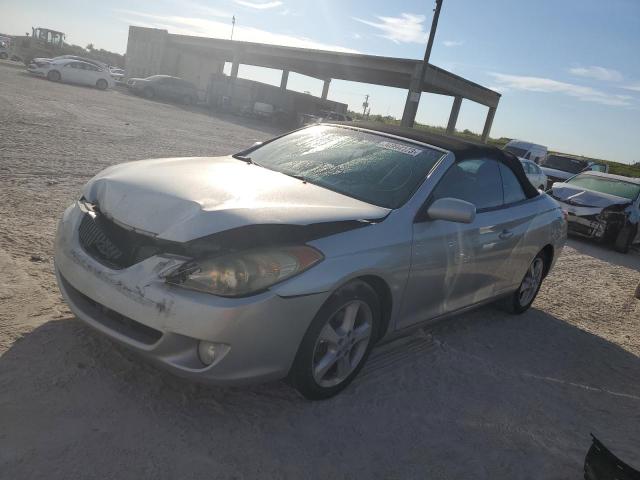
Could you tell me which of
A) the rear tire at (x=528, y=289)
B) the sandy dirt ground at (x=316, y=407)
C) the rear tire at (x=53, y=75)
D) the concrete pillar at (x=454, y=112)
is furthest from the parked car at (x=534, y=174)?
the rear tire at (x=53, y=75)

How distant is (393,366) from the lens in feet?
12.3

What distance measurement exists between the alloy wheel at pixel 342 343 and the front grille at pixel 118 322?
2.73 feet

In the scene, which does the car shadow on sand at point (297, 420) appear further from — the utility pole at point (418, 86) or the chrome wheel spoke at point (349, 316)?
the utility pole at point (418, 86)

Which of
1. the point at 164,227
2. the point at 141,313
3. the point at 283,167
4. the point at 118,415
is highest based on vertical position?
the point at 283,167

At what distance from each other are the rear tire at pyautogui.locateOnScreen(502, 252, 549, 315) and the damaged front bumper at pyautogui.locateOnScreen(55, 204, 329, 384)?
10.1 ft

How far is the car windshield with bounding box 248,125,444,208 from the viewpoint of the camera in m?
3.60

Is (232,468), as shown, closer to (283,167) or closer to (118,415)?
(118,415)

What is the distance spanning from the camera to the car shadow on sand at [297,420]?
2.41m

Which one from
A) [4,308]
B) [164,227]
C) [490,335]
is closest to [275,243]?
[164,227]

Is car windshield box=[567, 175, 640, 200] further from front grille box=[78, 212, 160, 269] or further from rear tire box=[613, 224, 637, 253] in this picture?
front grille box=[78, 212, 160, 269]

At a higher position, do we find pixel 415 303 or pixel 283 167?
pixel 283 167

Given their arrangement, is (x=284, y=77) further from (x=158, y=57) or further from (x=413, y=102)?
(x=413, y=102)

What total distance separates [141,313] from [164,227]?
1.38 feet

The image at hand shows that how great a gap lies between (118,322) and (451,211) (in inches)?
78.1
